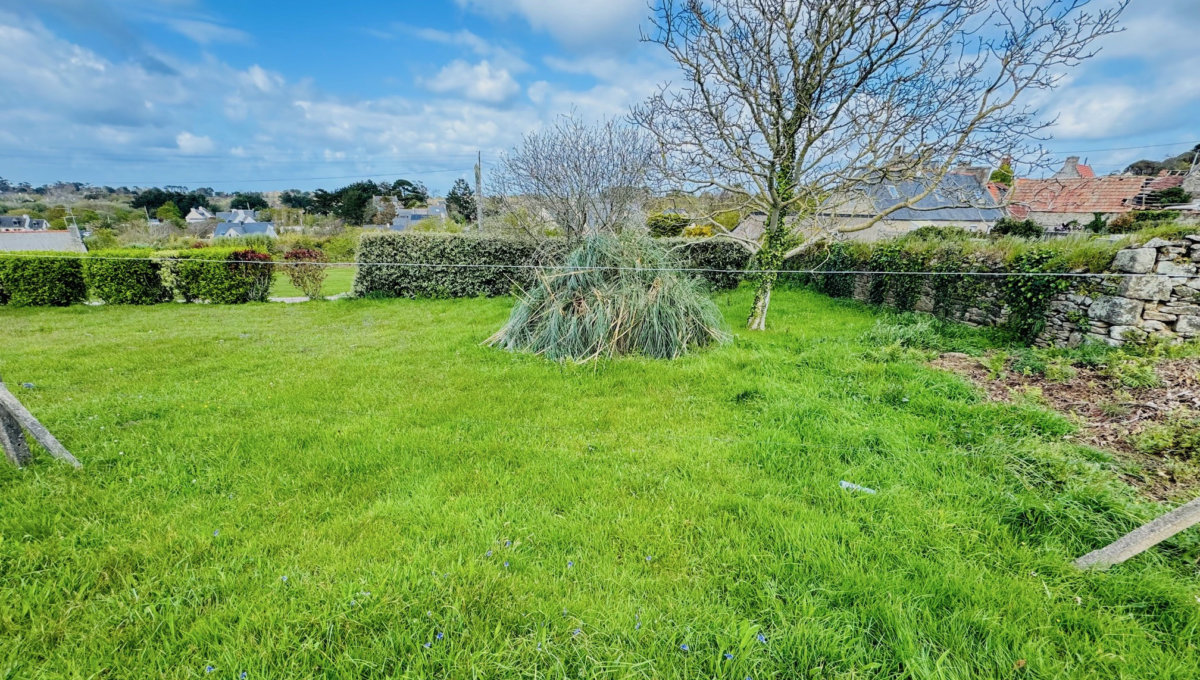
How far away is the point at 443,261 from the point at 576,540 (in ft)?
30.7

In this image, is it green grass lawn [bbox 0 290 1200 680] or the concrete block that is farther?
the concrete block

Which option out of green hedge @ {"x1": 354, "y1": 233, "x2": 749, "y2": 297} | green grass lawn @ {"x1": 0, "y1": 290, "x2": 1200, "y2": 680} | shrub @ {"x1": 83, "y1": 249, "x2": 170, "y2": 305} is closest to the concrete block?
green grass lawn @ {"x1": 0, "y1": 290, "x2": 1200, "y2": 680}

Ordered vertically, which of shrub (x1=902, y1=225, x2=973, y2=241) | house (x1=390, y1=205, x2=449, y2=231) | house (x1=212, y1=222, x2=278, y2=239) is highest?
house (x1=390, y1=205, x2=449, y2=231)

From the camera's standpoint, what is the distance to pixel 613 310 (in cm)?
530

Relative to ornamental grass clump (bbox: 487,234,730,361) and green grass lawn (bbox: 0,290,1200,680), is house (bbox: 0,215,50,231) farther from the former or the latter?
ornamental grass clump (bbox: 487,234,730,361)

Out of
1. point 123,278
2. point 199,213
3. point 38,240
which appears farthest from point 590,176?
point 199,213

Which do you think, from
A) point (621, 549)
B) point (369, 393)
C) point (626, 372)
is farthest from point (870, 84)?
point (369, 393)

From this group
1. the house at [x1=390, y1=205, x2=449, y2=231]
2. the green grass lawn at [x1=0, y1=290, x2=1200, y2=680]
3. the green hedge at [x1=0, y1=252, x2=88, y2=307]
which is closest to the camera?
the green grass lawn at [x1=0, y1=290, x2=1200, y2=680]

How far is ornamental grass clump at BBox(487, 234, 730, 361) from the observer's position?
5.23 m

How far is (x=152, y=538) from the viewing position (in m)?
2.08

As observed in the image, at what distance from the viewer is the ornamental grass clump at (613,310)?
5.23m

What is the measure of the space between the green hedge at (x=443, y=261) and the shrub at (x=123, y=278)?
13.7 ft

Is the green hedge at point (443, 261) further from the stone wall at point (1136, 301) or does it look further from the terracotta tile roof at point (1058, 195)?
the stone wall at point (1136, 301)

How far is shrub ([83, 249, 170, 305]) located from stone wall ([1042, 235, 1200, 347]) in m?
15.8
